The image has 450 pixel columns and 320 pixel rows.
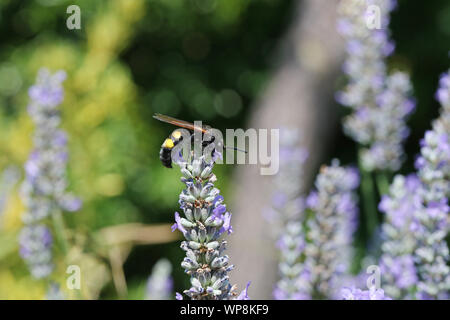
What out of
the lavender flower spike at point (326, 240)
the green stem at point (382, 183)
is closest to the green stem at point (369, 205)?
the green stem at point (382, 183)

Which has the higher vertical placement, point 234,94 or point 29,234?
point 234,94

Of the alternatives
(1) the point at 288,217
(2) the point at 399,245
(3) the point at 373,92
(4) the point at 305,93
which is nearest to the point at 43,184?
(1) the point at 288,217

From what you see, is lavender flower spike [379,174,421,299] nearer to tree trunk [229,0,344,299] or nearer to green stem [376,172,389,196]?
green stem [376,172,389,196]

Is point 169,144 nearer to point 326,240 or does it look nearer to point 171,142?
point 171,142

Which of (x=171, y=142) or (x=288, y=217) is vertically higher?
(x=171, y=142)
